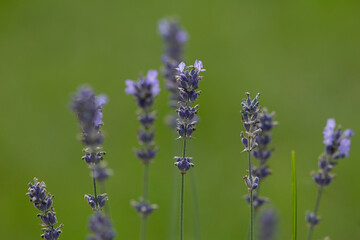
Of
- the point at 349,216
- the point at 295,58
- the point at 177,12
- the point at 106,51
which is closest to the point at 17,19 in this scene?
the point at 106,51

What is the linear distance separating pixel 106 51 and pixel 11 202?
2.62 metres

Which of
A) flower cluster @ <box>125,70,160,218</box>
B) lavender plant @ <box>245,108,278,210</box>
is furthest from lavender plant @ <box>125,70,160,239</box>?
lavender plant @ <box>245,108,278,210</box>

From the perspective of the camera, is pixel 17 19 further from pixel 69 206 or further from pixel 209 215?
pixel 209 215

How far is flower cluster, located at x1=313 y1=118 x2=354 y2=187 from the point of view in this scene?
2.14 metres

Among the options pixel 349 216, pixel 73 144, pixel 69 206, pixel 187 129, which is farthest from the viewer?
pixel 73 144

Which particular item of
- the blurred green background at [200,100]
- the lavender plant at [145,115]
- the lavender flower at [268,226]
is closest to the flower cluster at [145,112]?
the lavender plant at [145,115]

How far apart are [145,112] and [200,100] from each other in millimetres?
3488

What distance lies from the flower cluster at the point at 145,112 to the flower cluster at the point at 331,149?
2.03ft

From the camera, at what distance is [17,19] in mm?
7129

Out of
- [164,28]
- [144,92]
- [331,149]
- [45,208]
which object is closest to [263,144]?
[331,149]

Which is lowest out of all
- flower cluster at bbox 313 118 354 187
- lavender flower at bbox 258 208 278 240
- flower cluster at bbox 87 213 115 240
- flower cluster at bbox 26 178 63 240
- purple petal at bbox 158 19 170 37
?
flower cluster at bbox 87 213 115 240

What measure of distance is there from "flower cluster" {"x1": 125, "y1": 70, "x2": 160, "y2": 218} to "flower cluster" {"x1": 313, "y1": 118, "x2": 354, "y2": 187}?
2.03 feet

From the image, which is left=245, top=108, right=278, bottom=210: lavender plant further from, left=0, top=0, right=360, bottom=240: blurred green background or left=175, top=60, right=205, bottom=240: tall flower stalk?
left=0, top=0, right=360, bottom=240: blurred green background

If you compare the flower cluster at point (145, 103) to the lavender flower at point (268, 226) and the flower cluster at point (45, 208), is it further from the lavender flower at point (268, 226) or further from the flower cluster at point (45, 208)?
the lavender flower at point (268, 226)
